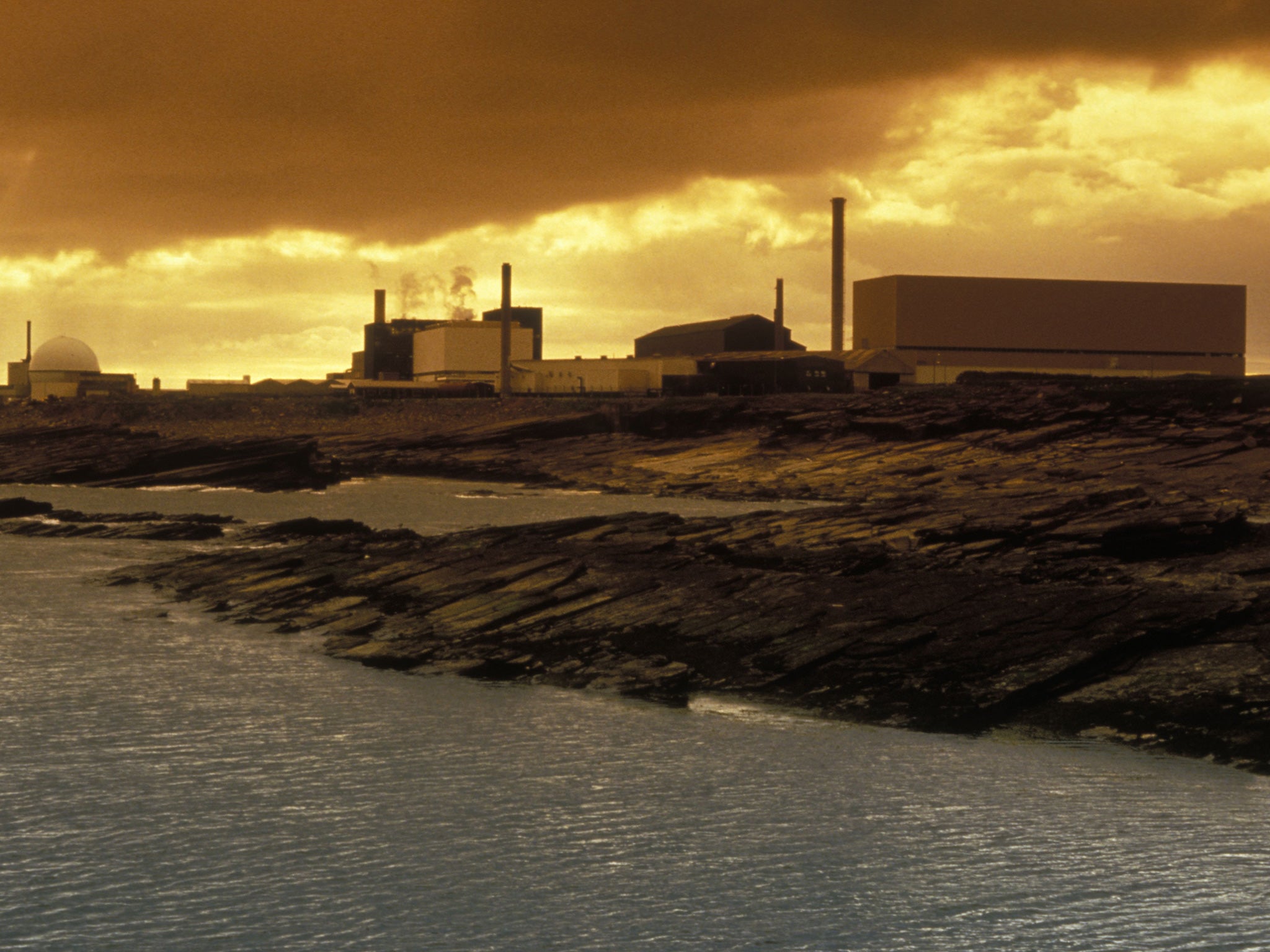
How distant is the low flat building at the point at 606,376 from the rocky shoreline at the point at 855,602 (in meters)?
57.9

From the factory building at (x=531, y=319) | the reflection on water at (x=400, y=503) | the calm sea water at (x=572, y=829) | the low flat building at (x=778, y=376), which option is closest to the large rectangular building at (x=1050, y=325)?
the low flat building at (x=778, y=376)

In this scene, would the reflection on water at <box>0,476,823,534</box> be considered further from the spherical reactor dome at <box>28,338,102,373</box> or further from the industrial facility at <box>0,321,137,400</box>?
the spherical reactor dome at <box>28,338,102,373</box>

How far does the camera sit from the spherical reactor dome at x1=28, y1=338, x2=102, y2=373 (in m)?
130

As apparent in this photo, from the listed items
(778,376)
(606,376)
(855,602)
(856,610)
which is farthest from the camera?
(606,376)

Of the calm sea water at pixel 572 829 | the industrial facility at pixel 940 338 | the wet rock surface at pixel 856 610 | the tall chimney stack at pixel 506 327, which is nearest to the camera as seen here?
the calm sea water at pixel 572 829

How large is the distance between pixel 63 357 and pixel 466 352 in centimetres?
4611

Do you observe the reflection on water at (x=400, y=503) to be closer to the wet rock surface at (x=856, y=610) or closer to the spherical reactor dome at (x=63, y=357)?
the wet rock surface at (x=856, y=610)

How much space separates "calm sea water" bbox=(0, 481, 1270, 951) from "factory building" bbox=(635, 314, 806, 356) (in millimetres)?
93116

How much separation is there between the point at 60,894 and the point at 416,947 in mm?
3344

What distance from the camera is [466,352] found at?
113688 mm

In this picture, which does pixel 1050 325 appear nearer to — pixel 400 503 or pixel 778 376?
pixel 778 376

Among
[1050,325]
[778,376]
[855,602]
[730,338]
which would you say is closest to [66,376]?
[730,338]

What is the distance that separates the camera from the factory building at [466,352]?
112938 millimetres

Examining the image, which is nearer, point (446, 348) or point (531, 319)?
point (446, 348)
